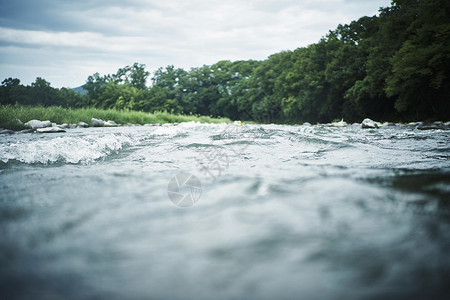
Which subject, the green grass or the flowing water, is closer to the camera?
the flowing water

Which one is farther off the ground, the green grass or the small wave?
the green grass

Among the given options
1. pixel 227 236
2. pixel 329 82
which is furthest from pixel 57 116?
pixel 329 82

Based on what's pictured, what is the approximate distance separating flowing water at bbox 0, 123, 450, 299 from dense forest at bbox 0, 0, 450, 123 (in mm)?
16400

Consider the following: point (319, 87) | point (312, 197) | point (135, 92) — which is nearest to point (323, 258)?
point (312, 197)

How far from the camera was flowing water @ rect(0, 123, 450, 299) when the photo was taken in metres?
0.84

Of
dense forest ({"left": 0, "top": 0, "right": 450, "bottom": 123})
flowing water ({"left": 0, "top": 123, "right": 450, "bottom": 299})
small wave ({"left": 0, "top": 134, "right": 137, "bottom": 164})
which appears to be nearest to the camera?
flowing water ({"left": 0, "top": 123, "right": 450, "bottom": 299})

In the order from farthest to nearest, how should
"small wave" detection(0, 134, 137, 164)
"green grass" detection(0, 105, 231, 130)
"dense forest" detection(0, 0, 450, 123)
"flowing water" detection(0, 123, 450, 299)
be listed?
"dense forest" detection(0, 0, 450, 123)
"green grass" detection(0, 105, 231, 130)
"small wave" detection(0, 134, 137, 164)
"flowing water" detection(0, 123, 450, 299)

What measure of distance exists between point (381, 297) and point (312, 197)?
2.74 ft

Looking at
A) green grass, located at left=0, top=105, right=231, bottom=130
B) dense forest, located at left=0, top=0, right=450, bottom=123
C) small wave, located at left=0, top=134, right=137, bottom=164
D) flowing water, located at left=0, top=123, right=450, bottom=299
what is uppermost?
dense forest, located at left=0, top=0, right=450, bottom=123

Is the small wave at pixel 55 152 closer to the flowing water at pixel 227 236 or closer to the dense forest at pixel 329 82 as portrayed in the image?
the flowing water at pixel 227 236

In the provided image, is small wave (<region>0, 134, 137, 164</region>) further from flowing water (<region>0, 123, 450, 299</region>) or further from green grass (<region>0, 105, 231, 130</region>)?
green grass (<region>0, 105, 231, 130</region>)

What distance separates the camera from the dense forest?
49.0 feet

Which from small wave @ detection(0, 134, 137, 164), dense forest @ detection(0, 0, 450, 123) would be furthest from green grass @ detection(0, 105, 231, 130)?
small wave @ detection(0, 134, 137, 164)

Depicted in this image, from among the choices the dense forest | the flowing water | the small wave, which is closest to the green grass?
the dense forest
